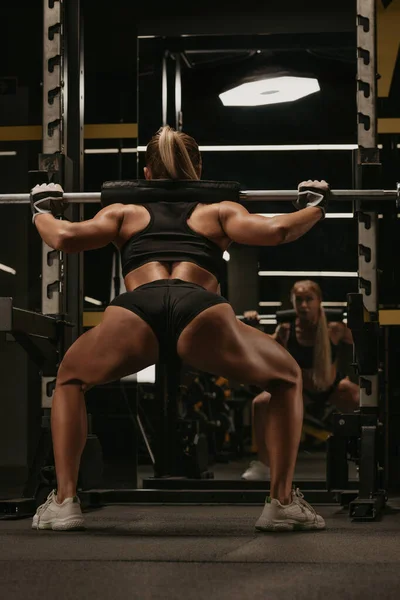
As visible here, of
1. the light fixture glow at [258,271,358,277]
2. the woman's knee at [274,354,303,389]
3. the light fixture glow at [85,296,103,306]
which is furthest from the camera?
the light fixture glow at [258,271,358,277]

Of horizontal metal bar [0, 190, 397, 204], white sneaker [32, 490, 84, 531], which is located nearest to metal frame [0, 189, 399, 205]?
horizontal metal bar [0, 190, 397, 204]

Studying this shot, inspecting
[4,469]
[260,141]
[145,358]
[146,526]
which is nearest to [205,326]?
[145,358]

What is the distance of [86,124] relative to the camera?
5617 mm

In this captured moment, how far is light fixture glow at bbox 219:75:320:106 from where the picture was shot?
5.63 meters

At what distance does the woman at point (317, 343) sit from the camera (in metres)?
5.75

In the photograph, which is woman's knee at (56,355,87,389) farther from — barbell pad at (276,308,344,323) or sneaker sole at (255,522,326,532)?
barbell pad at (276,308,344,323)

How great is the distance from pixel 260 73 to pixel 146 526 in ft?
9.44

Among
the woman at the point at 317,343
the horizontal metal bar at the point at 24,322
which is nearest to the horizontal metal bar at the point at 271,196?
the horizontal metal bar at the point at 24,322

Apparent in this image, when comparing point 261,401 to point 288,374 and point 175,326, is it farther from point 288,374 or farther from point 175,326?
point 175,326

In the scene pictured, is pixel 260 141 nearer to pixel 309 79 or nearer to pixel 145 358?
pixel 309 79

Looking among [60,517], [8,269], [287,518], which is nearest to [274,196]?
[287,518]

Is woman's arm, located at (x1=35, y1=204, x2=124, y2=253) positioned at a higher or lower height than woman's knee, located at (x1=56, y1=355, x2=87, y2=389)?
higher

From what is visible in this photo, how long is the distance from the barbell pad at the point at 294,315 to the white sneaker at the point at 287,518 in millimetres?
2332

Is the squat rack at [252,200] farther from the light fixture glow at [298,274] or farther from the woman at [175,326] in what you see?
the light fixture glow at [298,274]
